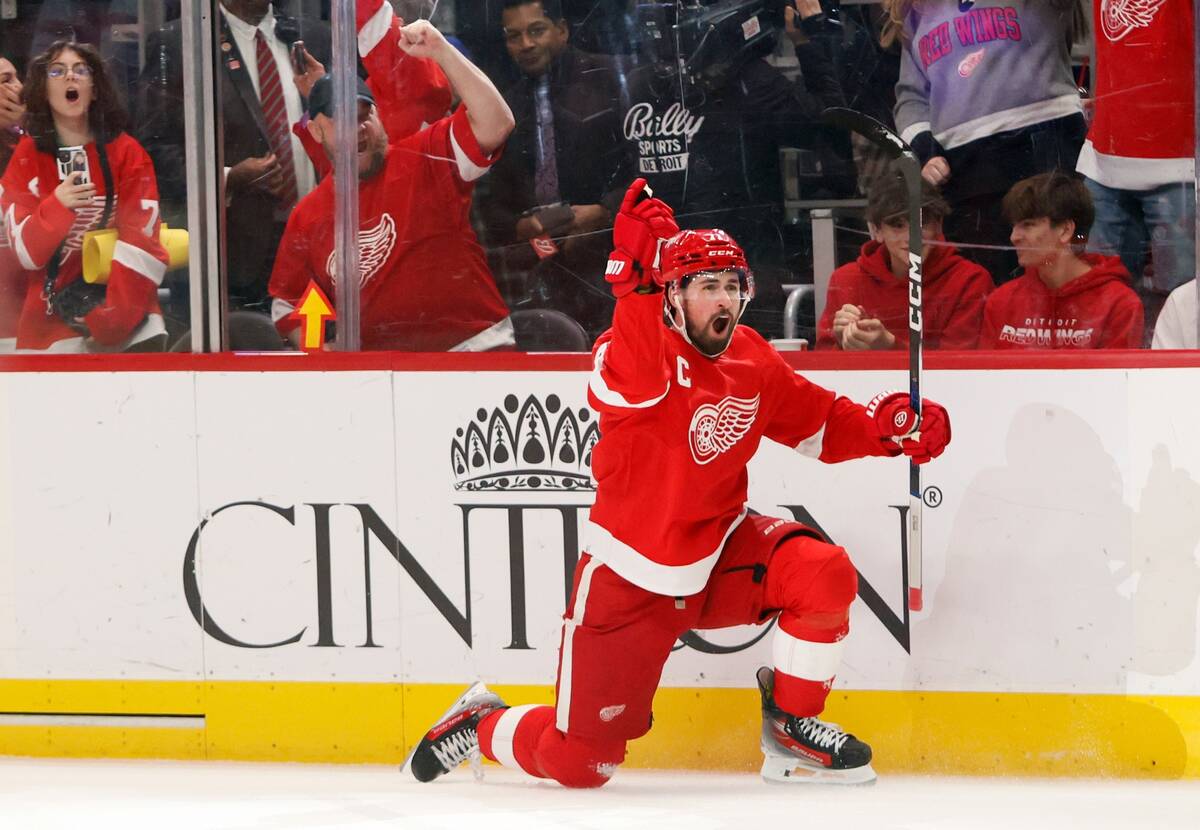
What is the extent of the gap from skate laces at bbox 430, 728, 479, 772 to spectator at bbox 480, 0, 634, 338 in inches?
38.6

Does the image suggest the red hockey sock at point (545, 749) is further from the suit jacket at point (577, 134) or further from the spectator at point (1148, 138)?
the spectator at point (1148, 138)

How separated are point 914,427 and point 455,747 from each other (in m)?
1.17

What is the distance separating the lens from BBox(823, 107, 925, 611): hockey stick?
2.85 meters

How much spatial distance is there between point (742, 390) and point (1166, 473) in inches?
37.1

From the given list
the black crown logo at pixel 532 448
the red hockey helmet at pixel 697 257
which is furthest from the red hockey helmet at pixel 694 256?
the black crown logo at pixel 532 448

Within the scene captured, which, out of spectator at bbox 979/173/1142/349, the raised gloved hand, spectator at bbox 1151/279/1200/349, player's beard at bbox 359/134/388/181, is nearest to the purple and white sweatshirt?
spectator at bbox 979/173/1142/349

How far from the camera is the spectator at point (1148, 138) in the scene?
301cm

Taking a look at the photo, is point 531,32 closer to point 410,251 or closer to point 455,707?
point 410,251

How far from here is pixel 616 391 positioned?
259 cm

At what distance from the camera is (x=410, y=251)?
3.33m

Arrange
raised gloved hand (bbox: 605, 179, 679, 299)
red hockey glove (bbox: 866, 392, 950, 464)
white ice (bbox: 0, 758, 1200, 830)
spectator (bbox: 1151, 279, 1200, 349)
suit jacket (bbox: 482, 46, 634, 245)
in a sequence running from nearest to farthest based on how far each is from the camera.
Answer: raised gloved hand (bbox: 605, 179, 679, 299)
white ice (bbox: 0, 758, 1200, 830)
red hockey glove (bbox: 866, 392, 950, 464)
spectator (bbox: 1151, 279, 1200, 349)
suit jacket (bbox: 482, 46, 634, 245)

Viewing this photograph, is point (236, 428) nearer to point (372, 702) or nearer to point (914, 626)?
point (372, 702)

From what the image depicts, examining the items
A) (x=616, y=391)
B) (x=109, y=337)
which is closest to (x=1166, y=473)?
(x=616, y=391)

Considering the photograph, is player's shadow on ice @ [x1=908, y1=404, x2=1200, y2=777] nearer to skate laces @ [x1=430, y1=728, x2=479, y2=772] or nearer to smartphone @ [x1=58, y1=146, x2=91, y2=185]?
skate laces @ [x1=430, y1=728, x2=479, y2=772]
